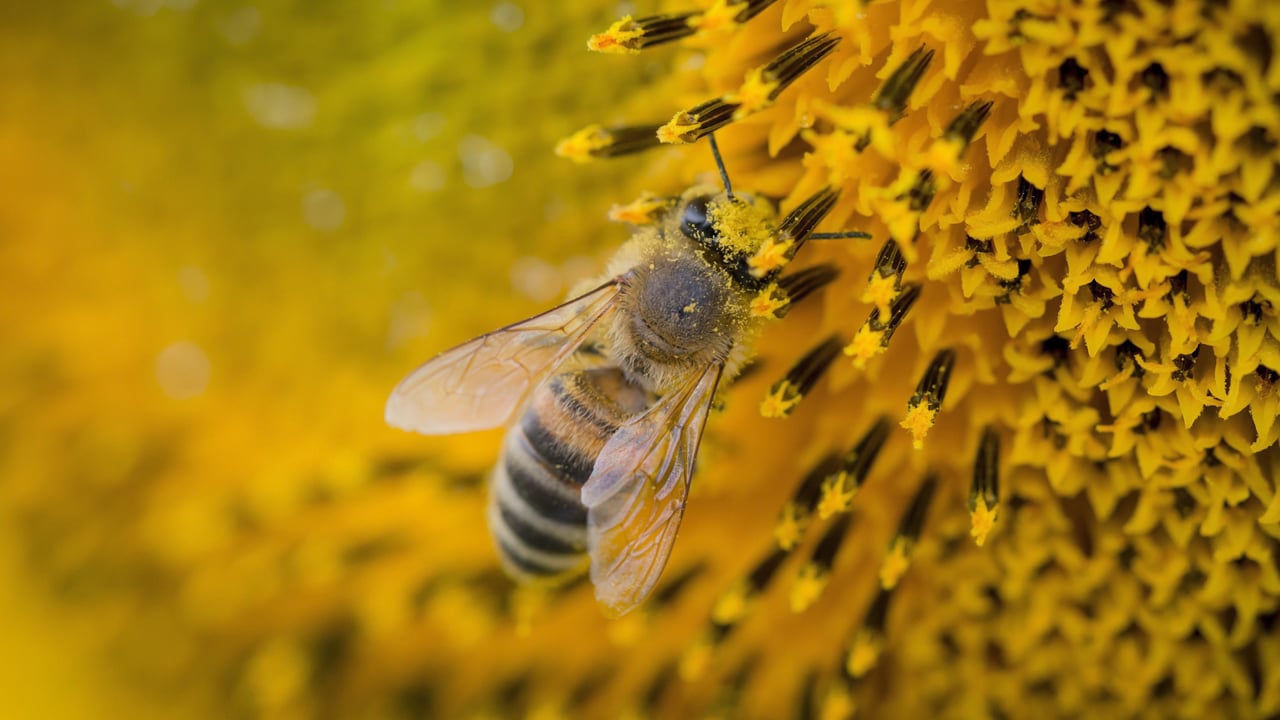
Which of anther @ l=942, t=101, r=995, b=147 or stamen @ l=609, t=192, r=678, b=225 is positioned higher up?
anther @ l=942, t=101, r=995, b=147

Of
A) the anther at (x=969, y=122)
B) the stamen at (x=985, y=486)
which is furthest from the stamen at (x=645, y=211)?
the stamen at (x=985, y=486)

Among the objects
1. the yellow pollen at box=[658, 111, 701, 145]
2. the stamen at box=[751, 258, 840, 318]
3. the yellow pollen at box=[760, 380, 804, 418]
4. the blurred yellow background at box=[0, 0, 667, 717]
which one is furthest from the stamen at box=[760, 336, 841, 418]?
the blurred yellow background at box=[0, 0, 667, 717]

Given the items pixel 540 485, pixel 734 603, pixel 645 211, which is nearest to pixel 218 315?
pixel 540 485

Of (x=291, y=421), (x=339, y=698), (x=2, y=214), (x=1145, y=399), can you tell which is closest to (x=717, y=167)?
(x=1145, y=399)

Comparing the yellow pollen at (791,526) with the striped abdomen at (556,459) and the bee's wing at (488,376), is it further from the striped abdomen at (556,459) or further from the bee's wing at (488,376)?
the bee's wing at (488,376)

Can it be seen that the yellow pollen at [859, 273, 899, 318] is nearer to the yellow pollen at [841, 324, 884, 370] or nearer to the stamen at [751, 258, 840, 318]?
the yellow pollen at [841, 324, 884, 370]

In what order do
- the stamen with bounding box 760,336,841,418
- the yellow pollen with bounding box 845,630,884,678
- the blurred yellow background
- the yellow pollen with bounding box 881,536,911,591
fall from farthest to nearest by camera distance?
the blurred yellow background
the yellow pollen with bounding box 845,630,884,678
the yellow pollen with bounding box 881,536,911,591
the stamen with bounding box 760,336,841,418
